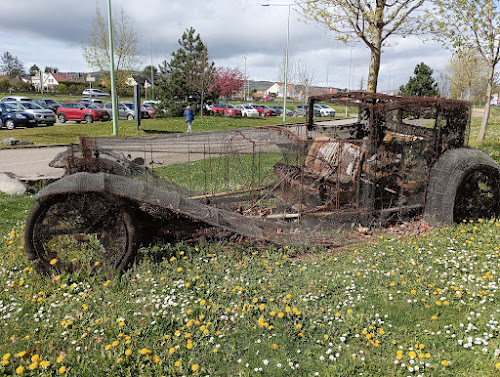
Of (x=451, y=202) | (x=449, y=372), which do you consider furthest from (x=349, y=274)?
(x=451, y=202)

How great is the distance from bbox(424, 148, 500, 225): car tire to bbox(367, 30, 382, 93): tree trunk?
5636 mm

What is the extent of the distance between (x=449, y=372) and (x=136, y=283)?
10.5 ft

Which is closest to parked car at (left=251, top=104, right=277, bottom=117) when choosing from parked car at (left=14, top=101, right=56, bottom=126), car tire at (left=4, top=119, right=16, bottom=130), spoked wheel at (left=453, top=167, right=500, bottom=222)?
parked car at (left=14, top=101, right=56, bottom=126)

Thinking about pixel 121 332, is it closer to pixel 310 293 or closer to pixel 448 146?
pixel 310 293

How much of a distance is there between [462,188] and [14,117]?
25598 mm

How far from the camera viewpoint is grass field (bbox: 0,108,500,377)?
10.9 feet

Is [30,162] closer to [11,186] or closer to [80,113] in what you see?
[11,186]

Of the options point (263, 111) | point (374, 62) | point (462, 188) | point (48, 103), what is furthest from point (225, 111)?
point (462, 188)

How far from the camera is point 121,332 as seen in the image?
3666 millimetres

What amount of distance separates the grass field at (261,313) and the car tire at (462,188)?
0.73m

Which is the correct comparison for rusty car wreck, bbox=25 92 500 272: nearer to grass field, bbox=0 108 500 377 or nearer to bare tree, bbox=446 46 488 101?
grass field, bbox=0 108 500 377

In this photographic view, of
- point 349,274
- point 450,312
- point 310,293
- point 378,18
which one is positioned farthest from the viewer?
point 378,18

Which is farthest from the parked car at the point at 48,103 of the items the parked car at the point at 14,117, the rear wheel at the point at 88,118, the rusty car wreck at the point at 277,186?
the rusty car wreck at the point at 277,186

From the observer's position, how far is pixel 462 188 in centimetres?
A: 605
